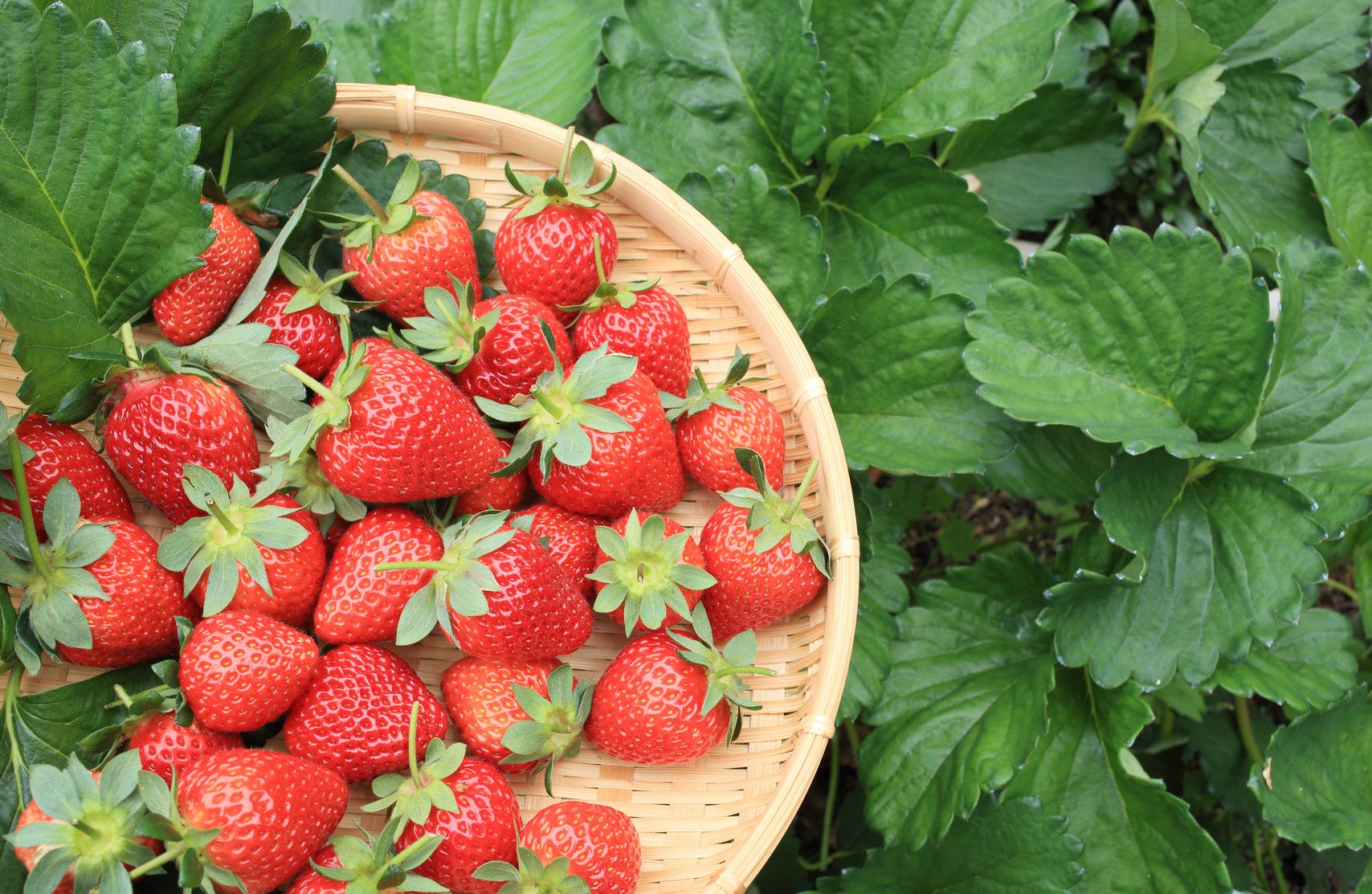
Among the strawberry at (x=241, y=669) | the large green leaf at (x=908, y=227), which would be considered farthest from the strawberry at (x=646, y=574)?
the large green leaf at (x=908, y=227)

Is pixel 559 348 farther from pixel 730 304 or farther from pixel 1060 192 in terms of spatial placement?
pixel 1060 192

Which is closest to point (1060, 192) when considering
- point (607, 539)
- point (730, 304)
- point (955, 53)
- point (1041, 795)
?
point (955, 53)

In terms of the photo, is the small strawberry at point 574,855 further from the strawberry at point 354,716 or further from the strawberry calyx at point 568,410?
the strawberry calyx at point 568,410

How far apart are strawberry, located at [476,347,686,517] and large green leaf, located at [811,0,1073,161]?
53cm

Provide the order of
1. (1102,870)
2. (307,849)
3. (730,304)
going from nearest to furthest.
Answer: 1. (307,849)
2. (730,304)
3. (1102,870)

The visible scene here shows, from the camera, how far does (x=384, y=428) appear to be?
956 millimetres

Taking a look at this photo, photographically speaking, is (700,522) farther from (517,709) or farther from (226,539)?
(226,539)

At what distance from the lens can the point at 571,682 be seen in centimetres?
102

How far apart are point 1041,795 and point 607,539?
72cm

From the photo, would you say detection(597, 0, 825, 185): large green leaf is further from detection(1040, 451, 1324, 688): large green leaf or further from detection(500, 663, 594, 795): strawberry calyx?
detection(500, 663, 594, 795): strawberry calyx

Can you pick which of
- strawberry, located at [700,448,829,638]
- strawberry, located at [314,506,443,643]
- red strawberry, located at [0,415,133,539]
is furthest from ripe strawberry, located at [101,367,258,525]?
strawberry, located at [700,448,829,638]

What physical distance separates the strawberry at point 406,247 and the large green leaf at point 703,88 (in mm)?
373

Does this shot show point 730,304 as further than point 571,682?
Yes

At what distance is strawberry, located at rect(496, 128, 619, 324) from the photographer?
112 centimetres
